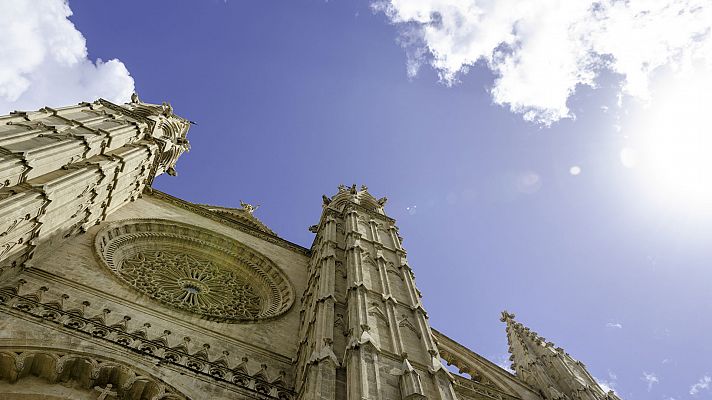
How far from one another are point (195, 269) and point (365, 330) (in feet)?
25.6

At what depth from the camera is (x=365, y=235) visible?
1738cm

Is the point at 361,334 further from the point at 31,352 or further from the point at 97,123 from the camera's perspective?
the point at 97,123

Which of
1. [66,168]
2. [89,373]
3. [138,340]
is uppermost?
[66,168]

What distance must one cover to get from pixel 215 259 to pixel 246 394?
8.36 m

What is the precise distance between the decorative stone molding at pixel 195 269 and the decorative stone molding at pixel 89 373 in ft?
11.0

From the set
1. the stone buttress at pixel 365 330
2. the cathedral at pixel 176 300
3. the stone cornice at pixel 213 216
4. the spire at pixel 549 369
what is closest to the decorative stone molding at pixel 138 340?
the cathedral at pixel 176 300

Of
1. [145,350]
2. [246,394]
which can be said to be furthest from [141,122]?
[246,394]

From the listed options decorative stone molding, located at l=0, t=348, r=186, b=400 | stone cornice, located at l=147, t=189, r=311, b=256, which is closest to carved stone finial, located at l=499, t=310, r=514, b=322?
stone cornice, located at l=147, t=189, r=311, b=256

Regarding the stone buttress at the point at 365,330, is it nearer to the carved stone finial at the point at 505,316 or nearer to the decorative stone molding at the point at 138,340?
the decorative stone molding at the point at 138,340

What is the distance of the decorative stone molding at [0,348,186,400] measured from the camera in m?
7.94

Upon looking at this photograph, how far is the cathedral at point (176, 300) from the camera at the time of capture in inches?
332

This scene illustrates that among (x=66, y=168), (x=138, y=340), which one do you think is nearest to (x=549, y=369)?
(x=138, y=340)

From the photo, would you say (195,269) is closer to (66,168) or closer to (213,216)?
(213,216)

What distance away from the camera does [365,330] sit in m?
9.82
